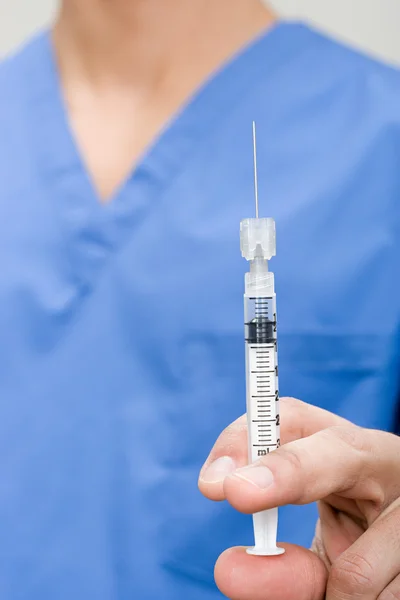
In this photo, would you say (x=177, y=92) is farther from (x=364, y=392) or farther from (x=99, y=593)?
(x=99, y=593)

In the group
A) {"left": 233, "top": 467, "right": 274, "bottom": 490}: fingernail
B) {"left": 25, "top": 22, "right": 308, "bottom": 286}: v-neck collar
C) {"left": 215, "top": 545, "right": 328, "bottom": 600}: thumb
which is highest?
{"left": 25, "top": 22, "right": 308, "bottom": 286}: v-neck collar

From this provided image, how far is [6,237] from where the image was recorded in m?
0.90

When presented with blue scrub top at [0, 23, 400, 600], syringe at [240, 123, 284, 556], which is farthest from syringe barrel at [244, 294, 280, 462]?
blue scrub top at [0, 23, 400, 600]

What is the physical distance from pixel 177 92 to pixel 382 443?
0.54m

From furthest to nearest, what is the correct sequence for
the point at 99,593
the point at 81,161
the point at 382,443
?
the point at 81,161, the point at 99,593, the point at 382,443

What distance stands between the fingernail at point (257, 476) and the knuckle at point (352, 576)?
93 millimetres

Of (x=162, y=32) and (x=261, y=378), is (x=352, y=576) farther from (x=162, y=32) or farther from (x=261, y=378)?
(x=162, y=32)

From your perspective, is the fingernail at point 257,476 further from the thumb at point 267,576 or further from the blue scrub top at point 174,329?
the blue scrub top at point 174,329

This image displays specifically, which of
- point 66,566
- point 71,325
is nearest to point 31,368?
point 71,325

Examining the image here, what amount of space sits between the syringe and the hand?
17 mm

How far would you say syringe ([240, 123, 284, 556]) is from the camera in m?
0.50

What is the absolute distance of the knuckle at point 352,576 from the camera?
1.60 ft

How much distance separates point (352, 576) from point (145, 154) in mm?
533

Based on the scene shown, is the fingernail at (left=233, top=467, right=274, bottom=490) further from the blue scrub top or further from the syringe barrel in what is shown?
the blue scrub top
